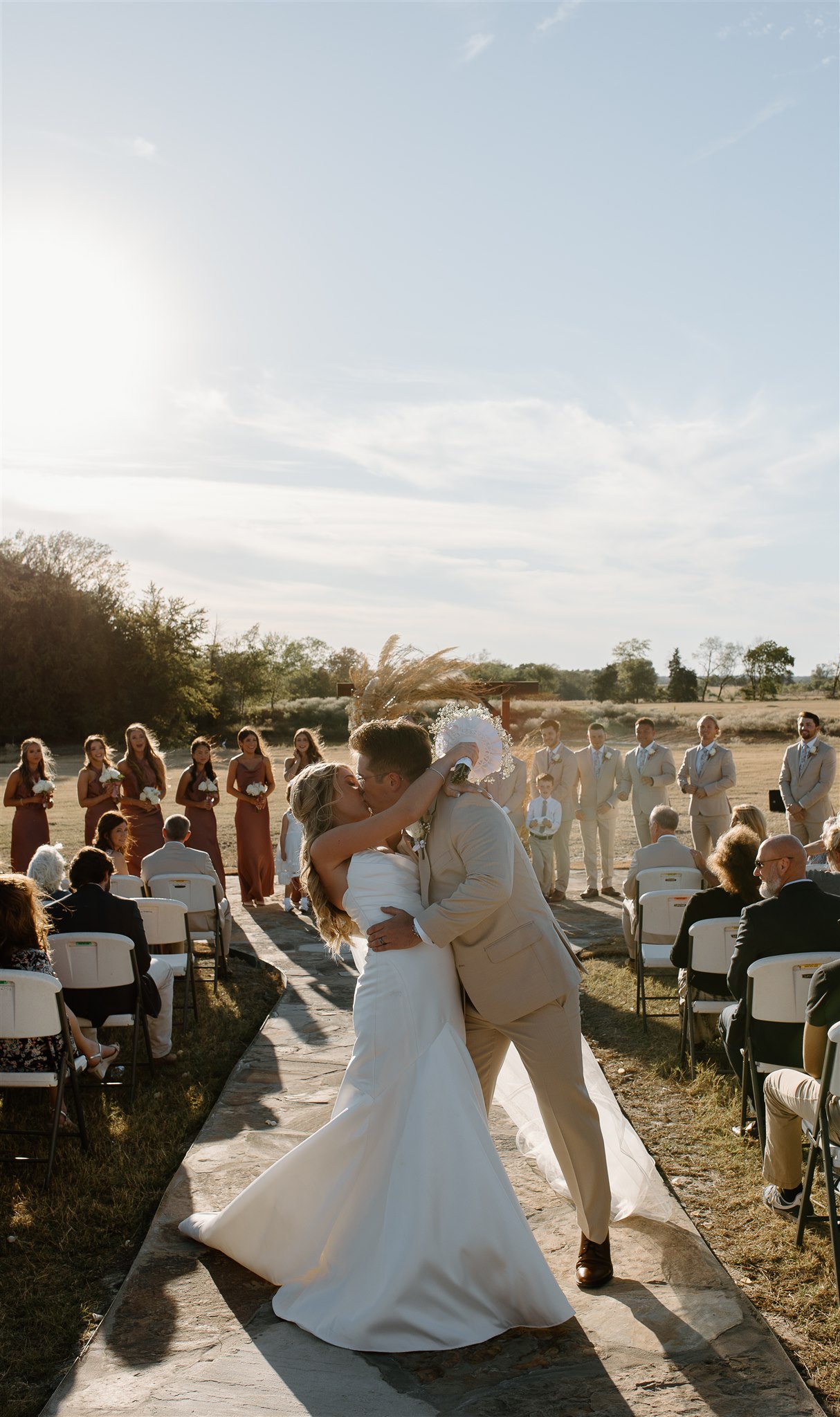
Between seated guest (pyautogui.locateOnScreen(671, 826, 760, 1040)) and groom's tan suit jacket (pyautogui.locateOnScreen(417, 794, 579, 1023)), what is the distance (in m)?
2.51

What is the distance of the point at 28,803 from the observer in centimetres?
1062

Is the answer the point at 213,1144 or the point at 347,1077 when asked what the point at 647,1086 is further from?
the point at 347,1077

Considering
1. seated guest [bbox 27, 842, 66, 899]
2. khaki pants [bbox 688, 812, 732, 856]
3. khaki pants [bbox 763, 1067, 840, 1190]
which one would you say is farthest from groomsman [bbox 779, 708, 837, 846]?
seated guest [bbox 27, 842, 66, 899]

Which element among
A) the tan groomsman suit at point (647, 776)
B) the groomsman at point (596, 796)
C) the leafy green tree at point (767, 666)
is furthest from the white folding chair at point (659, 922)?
the leafy green tree at point (767, 666)

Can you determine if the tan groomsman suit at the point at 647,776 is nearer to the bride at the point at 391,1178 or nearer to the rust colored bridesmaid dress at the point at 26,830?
the rust colored bridesmaid dress at the point at 26,830

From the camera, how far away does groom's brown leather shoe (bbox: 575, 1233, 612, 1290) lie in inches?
143

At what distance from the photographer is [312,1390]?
9.82 feet

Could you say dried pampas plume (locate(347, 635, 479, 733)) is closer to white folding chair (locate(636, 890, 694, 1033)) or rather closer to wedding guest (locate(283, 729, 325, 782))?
wedding guest (locate(283, 729, 325, 782))

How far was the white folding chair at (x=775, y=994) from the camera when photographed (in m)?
4.35

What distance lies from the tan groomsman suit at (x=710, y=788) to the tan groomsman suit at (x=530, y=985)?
8096 mm

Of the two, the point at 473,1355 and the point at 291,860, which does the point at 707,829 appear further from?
the point at 473,1355

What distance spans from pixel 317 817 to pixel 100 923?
8.43 feet

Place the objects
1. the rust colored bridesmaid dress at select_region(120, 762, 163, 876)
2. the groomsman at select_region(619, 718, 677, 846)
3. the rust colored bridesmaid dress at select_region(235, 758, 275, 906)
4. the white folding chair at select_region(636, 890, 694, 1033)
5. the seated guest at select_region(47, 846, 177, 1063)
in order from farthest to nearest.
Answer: the groomsman at select_region(619, 718, 677, 846) → the rust colored bridesmaid dress at select_region(235, 758, 275, 906) → the rust colored bridesmaid dress at select_region(120, 762, 163, 876) → the white folding chair at select_region(636, 890, 694, 1033) → the seated guest at select_region(47, 846, 177, 1063)

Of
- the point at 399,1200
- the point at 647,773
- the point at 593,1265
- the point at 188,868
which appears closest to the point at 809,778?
the point at 647,773
